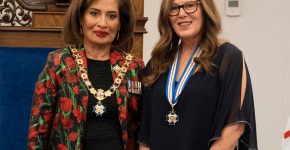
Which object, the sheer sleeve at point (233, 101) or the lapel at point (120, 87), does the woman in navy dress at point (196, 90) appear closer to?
the sheer sleeve at point (233, 101)

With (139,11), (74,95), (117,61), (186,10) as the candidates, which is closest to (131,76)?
(117,61)

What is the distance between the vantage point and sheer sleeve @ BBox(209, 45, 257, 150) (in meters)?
1.64

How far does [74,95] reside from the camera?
1861mm

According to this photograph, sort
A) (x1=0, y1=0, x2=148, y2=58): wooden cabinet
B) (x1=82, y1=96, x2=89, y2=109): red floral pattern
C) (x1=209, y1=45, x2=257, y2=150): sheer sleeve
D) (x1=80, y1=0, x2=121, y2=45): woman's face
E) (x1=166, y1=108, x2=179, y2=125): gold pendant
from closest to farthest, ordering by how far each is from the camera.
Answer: (x1=209, y1=45, x2=257, y2=150): sheer sleeve, (x1=166, y1=108, x2=179, y2=125): gold pendant, (x1=82, y1=96, x2=89, y2=109): red floral pattern, (x1=80, y1=0, x2=121, y2=45): woman's face, (x1=0, y1=0, x2=148, y2=58): wooden cabinet

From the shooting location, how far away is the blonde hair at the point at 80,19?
1999 mm

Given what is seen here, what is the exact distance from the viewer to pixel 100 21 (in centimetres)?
196

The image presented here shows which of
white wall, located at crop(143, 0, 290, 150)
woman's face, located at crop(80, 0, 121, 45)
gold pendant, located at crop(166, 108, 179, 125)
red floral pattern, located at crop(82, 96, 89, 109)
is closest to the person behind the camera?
gold pendant, located at crop(166, 108, 179, 125)

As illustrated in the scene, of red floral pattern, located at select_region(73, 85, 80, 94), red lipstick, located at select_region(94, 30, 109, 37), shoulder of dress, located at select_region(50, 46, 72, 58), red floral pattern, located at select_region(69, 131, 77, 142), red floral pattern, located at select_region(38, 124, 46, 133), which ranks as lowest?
red floral pattern, located at select_region(69, 131, 77, 142)

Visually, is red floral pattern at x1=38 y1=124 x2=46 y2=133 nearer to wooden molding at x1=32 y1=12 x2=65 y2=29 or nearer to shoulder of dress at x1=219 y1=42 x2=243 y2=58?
shoulder of dress at x1=219 y1=42 x2=243 y2=58

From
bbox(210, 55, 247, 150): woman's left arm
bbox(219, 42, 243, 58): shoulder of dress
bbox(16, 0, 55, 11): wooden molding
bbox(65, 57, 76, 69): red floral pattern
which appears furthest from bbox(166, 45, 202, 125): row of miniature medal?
bbox(16, 0, 55, 11): wooden molding

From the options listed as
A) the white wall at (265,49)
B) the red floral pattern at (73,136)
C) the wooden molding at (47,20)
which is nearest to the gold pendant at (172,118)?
the red floral pattern at (73,136)

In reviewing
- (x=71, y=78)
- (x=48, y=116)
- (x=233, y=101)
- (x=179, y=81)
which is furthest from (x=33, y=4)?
(x=233, y=101)

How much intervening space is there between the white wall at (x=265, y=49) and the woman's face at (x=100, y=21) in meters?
1.79

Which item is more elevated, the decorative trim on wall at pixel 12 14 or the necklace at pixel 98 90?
the decorative trim on wall at pixel 12 14
